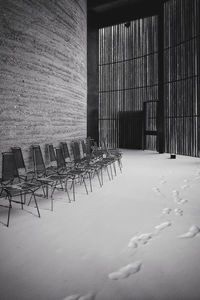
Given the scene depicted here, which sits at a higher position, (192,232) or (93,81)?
(93,81)

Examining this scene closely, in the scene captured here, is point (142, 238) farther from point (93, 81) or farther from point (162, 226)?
point (93, 81)

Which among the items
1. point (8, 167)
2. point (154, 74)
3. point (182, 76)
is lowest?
point (8, 167)

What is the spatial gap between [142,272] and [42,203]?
9.15 ft

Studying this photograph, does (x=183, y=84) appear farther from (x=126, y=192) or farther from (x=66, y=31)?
(x=126, y=192)

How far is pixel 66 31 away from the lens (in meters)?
8.02

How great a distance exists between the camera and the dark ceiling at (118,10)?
1382 centimetres

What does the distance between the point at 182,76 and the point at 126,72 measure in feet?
14.5

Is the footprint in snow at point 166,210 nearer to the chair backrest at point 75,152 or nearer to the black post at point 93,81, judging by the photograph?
the chair backrest at point 75,152

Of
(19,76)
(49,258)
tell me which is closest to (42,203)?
(49,258)

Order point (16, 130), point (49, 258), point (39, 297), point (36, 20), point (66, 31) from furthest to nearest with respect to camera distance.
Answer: point (66, 31), point (36, 20), point (16, 130), point (49, 258), point (39, 297)

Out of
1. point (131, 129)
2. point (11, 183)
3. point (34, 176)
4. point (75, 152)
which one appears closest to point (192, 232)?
point (11, 183)

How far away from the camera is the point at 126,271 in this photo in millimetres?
2428

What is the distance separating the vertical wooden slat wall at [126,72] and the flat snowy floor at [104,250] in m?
11.0

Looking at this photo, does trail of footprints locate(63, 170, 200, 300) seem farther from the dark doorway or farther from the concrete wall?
the dark doorway
